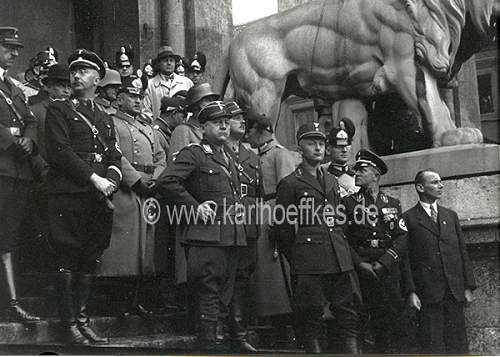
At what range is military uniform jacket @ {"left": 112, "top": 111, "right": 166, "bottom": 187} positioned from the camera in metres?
7.13

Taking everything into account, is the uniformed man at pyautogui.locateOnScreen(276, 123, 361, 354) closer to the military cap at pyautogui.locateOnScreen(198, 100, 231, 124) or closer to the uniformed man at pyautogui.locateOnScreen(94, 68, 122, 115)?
the military cap at pyautogui.locateOnScreen(198, 100, 231, 124)

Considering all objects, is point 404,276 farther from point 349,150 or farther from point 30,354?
point 30,354

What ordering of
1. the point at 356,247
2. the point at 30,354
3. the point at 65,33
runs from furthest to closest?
the point at 65,33 → the point at 356,247 → the point at 30,354

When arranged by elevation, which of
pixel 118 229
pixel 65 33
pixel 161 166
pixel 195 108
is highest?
pixel 65 33

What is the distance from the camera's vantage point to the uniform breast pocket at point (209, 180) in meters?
6.54

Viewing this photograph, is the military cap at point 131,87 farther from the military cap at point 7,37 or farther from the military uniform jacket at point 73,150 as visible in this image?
the military cap at point 7,37

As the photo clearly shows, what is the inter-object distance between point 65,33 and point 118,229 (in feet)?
14.9

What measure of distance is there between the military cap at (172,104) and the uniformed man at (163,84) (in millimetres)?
499

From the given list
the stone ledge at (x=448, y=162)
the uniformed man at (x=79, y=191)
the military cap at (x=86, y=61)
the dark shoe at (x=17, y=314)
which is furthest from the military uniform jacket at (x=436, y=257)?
the dark shoe at (x=17, y=314)

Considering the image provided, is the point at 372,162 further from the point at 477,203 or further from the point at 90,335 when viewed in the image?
the point at 90,335

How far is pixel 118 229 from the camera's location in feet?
22.5

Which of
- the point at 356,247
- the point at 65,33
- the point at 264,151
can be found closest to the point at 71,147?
the point at 264,151

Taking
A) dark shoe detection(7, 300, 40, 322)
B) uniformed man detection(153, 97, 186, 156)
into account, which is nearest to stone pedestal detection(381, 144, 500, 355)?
uniformed man detection(153, 97, 186, 156)

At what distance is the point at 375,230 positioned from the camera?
6.90 m
